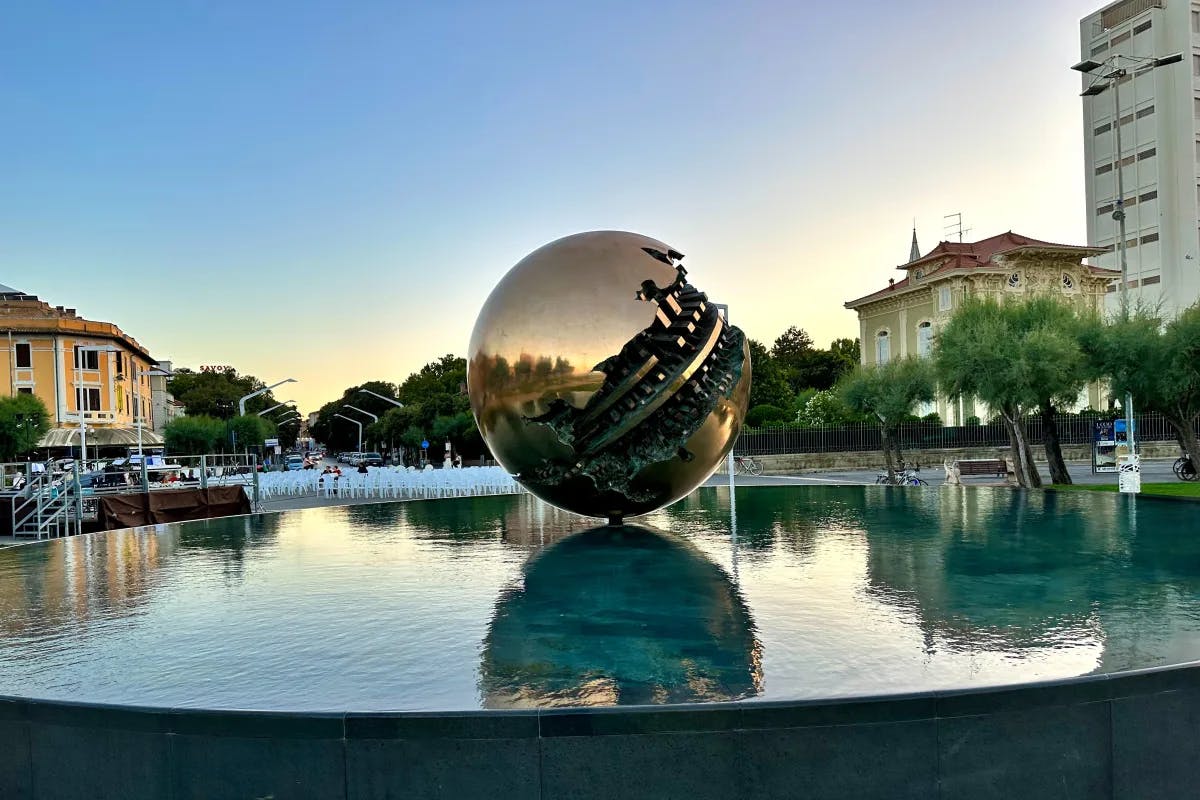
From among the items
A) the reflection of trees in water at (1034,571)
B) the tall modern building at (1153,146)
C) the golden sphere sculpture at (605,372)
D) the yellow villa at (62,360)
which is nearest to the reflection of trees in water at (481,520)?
the golden sphere sculpture at (605,372)

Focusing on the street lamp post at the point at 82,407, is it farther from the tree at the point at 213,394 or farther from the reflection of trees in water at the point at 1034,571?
the tree at the point at 213,394

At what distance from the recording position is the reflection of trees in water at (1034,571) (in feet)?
17.7

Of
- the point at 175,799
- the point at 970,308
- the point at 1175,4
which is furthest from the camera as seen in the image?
the point at 1175,4

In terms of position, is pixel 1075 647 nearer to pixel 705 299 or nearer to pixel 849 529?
pixel 705 299

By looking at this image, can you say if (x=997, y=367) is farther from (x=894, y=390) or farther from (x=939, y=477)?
(x=939, y=477)

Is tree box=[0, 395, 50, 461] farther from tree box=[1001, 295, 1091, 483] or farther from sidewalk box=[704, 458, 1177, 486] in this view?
tree box=[1001, 295, 1091, 483]

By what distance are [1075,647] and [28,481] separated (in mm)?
21599

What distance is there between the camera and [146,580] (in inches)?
321

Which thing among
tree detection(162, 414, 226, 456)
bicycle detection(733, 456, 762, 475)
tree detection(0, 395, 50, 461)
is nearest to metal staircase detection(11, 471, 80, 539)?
bicycle detection(733, 456, 762, 475)

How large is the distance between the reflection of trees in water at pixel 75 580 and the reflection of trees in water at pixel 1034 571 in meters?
5.89

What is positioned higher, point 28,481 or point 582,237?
point 582,237

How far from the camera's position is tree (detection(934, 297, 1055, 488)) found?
23188 mm

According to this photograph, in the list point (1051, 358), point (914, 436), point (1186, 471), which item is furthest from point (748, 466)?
point (1051, 358)

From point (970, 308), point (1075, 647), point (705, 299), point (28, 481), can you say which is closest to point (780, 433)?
point (970, 308)
